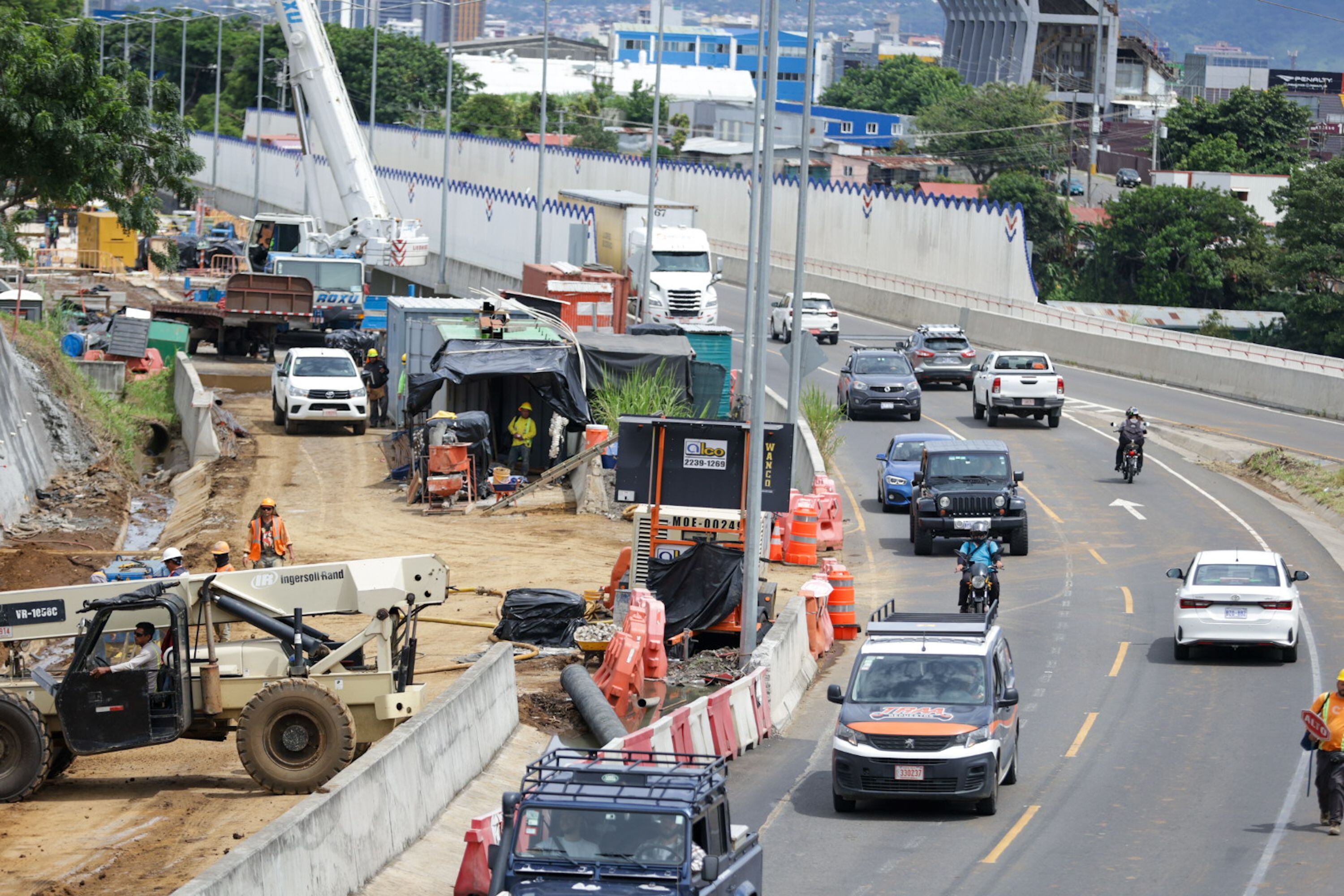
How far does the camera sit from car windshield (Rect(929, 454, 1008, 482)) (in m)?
31.2

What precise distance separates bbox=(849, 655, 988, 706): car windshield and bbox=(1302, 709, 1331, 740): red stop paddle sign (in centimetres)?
291

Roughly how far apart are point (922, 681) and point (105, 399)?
1329 inches

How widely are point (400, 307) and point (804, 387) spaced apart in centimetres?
1054

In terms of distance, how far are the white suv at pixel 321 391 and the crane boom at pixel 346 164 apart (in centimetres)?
2114

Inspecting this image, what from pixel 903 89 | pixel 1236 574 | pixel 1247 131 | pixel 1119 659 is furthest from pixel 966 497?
pixel 903 89

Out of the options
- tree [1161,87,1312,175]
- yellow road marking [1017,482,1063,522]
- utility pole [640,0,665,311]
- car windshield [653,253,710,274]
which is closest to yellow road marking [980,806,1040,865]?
yellow road marking [1017,482,1063,522]

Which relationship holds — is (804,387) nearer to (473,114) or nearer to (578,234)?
(578,234)

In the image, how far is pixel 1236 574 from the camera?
23.8 m

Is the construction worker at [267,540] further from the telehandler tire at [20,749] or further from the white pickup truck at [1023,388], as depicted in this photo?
the white pickup truck at [1023,388]

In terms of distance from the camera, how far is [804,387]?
1777 inches

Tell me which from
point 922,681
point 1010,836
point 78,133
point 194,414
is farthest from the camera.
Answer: point 194,414

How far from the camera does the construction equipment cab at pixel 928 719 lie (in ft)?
53.9

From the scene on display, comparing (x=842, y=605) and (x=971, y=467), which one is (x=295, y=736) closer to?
(x=842, y=605)

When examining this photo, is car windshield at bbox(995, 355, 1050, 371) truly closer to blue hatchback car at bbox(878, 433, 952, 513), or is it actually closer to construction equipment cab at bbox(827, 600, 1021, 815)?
blue hatchback car at bbox(878, 433, 952, 513)
